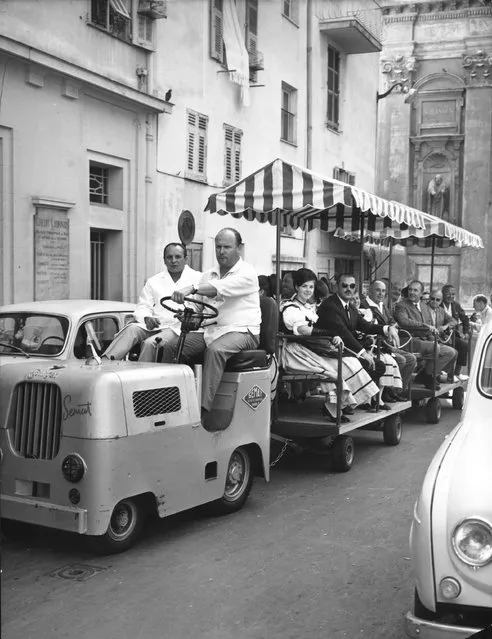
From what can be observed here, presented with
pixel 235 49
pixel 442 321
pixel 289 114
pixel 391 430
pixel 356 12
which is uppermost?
pixel 356 12

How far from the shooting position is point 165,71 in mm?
15758

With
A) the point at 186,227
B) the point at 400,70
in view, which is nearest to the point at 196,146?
the point at 186,227

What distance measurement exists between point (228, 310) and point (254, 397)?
0.80 meters

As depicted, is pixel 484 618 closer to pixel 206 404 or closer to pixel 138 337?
pixel 206 404

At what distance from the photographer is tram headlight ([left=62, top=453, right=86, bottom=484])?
18.6ft

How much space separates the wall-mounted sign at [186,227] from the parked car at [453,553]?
41.2 feet

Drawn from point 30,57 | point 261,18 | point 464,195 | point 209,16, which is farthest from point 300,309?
point 464,195

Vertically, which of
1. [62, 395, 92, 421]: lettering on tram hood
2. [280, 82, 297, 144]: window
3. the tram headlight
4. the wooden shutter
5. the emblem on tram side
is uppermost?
the wooden shutter

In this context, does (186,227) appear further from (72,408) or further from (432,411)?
(72,408)

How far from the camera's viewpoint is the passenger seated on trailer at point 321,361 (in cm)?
884

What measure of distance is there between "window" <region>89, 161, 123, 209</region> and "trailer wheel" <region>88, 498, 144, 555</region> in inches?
369

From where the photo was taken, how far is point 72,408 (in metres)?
5.77

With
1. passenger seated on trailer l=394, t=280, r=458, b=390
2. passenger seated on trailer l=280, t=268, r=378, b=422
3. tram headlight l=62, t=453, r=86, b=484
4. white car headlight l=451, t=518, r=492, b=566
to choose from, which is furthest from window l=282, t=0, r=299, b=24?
white car headlight l=451, t=518, r=492, b=566

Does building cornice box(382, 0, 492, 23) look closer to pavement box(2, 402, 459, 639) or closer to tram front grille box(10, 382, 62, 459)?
pavement box(2, 402, 459, 639)
